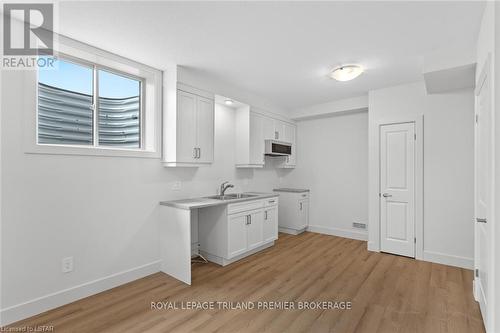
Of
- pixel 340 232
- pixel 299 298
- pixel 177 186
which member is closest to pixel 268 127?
pixel 177 186

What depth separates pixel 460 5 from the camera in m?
1.95

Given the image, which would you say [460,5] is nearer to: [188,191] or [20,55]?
[188,191]

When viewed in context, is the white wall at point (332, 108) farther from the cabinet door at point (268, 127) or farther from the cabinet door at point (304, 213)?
the cabinet door at point (304, 213)

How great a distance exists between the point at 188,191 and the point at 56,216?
63.3 inches

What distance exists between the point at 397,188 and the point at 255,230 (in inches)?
91.5

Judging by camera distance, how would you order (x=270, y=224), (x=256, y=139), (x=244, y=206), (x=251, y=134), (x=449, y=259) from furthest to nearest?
(x=256, y=139) < (x=251, y=134) < (x=270, y=224) < (x=244, y=206) < (x=449, y=259)

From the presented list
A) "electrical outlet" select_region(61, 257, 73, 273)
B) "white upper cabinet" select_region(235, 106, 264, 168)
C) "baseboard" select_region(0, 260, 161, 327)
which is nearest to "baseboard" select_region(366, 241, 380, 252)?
Result: "white upper cabinet" select_region(235, 106, 264, 168)

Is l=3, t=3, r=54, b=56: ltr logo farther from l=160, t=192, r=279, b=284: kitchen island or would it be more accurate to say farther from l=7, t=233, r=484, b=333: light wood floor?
l=7, t=233, r=484, b=333: light wood floor

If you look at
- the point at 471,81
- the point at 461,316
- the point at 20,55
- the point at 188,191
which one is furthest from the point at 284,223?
the point at 20,55

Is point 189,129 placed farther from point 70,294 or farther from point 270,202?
point 70,294

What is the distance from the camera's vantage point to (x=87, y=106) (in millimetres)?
2734

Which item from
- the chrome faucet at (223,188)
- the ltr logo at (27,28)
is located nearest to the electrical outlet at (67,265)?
the ltr logo at (27,28)

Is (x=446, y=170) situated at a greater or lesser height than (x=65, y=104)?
lesser

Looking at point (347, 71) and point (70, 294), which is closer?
point (70, 294)
